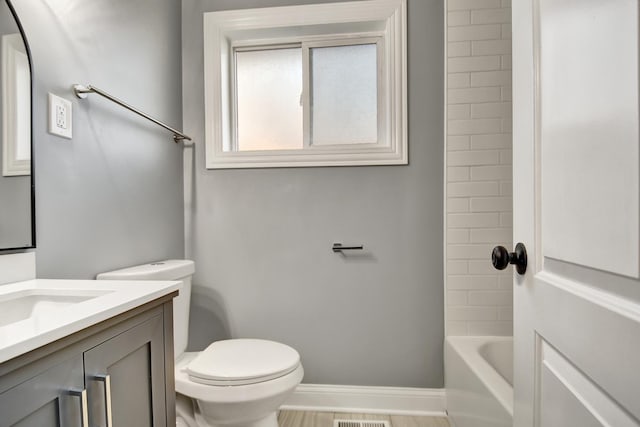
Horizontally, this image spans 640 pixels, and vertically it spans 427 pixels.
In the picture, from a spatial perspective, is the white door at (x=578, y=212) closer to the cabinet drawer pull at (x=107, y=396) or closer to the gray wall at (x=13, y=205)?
the cabinet drawer pull at (x=107, y=396)

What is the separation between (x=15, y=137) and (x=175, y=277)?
0.76 meters

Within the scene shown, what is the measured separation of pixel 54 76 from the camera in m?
1.06

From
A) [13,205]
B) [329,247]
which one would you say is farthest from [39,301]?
[329,247]

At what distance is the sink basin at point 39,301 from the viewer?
81 cm

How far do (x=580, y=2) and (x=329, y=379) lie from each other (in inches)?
72.1

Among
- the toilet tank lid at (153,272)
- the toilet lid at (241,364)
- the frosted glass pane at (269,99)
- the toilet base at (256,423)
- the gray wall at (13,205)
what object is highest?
the frosted glass pane at (269,99)

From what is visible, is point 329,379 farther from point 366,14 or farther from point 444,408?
point 366,14

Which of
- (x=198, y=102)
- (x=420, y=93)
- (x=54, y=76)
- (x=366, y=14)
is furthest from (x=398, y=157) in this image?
(x=54, y=76)

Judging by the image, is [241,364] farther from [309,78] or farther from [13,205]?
[309,78]

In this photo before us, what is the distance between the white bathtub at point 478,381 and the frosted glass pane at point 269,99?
1379mm

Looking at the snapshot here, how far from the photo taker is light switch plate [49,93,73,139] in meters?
1.04

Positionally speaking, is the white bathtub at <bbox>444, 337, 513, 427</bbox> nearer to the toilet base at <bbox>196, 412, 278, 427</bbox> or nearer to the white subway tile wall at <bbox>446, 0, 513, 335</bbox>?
the white subway tile wall at <bbox>446, 0, 513, 335</bbox>

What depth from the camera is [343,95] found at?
1.96 m

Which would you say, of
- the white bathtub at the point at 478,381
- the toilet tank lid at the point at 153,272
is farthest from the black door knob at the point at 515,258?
the toilet tank lid at the point at 153,272
